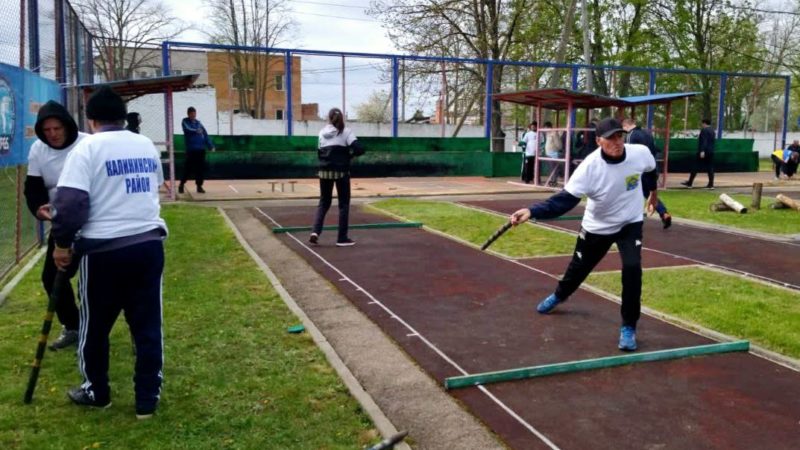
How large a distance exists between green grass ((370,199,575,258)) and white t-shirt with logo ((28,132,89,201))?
561cm

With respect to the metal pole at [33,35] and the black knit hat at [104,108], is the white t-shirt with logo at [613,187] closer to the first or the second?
the black knit hat at [104,108]

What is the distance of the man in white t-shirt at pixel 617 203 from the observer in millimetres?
5199

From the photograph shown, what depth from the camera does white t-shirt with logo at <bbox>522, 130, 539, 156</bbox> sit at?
18.7 meters

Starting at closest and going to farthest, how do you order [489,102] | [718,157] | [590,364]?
1. [590,364]
2. [489,102]
3. [718,157]

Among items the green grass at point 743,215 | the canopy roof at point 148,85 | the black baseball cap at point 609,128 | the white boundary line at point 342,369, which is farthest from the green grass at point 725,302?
the canopy roof at point 148,85

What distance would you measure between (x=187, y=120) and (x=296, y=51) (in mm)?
6394

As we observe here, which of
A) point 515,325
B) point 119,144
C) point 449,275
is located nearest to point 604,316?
point 515,325

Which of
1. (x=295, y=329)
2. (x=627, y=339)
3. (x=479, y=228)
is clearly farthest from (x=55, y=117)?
(x=479, y=228)

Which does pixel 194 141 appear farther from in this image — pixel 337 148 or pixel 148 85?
pixel 337 148

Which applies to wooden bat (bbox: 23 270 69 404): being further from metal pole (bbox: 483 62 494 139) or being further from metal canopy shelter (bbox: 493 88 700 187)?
metal pole (bbox: 483 62 494 139)

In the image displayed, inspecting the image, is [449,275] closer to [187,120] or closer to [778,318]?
[778,318]

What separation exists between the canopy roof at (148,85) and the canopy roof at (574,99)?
26.5 ft

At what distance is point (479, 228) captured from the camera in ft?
36.6

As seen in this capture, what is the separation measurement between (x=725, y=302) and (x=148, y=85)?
451 inches
